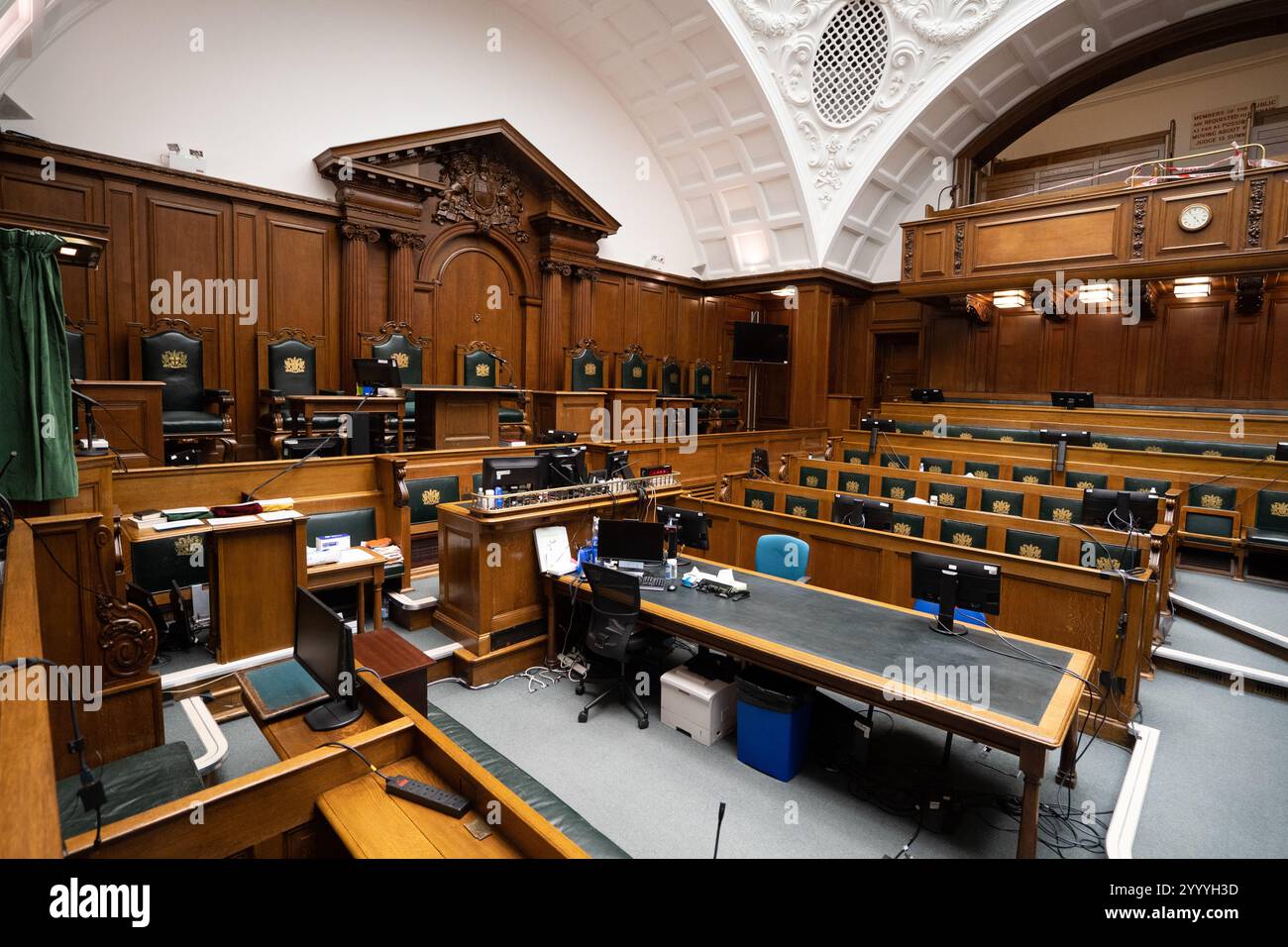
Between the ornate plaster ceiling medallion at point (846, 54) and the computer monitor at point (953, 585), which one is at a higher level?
the ornate plaster ceiling medallion at point (846, 54)

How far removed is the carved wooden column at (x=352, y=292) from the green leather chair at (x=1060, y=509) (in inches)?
294

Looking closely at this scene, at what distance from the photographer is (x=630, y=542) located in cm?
456

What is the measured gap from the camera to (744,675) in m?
3.70

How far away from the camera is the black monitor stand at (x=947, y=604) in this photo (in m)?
3.46

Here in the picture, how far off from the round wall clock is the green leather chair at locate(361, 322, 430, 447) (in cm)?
992

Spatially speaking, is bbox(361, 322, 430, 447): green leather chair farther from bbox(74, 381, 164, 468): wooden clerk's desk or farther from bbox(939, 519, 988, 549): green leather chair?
bbox(939, 519, 988, 549): green leather chair

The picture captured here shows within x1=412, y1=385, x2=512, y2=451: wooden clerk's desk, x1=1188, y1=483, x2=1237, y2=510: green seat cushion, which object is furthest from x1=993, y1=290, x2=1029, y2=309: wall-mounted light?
x1=412, y1=385, x2=512, y2=451: wooden clerk's desk

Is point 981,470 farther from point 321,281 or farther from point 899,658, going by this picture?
point 321,281

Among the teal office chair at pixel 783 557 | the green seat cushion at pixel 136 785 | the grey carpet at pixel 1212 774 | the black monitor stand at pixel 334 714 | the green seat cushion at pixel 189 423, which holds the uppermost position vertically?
the green seat cushion at pixel 189 423

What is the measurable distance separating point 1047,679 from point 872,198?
1037 cm

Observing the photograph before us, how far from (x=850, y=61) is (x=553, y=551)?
9820 millimetres

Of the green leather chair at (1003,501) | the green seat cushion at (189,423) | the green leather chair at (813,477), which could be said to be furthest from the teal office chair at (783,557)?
the green seat cushion at (189,423)

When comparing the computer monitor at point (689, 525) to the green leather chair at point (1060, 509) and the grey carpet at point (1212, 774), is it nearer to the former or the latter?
the grey carpet at point (1212, 774)

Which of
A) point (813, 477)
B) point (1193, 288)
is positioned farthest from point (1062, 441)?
point (1193, 288)
